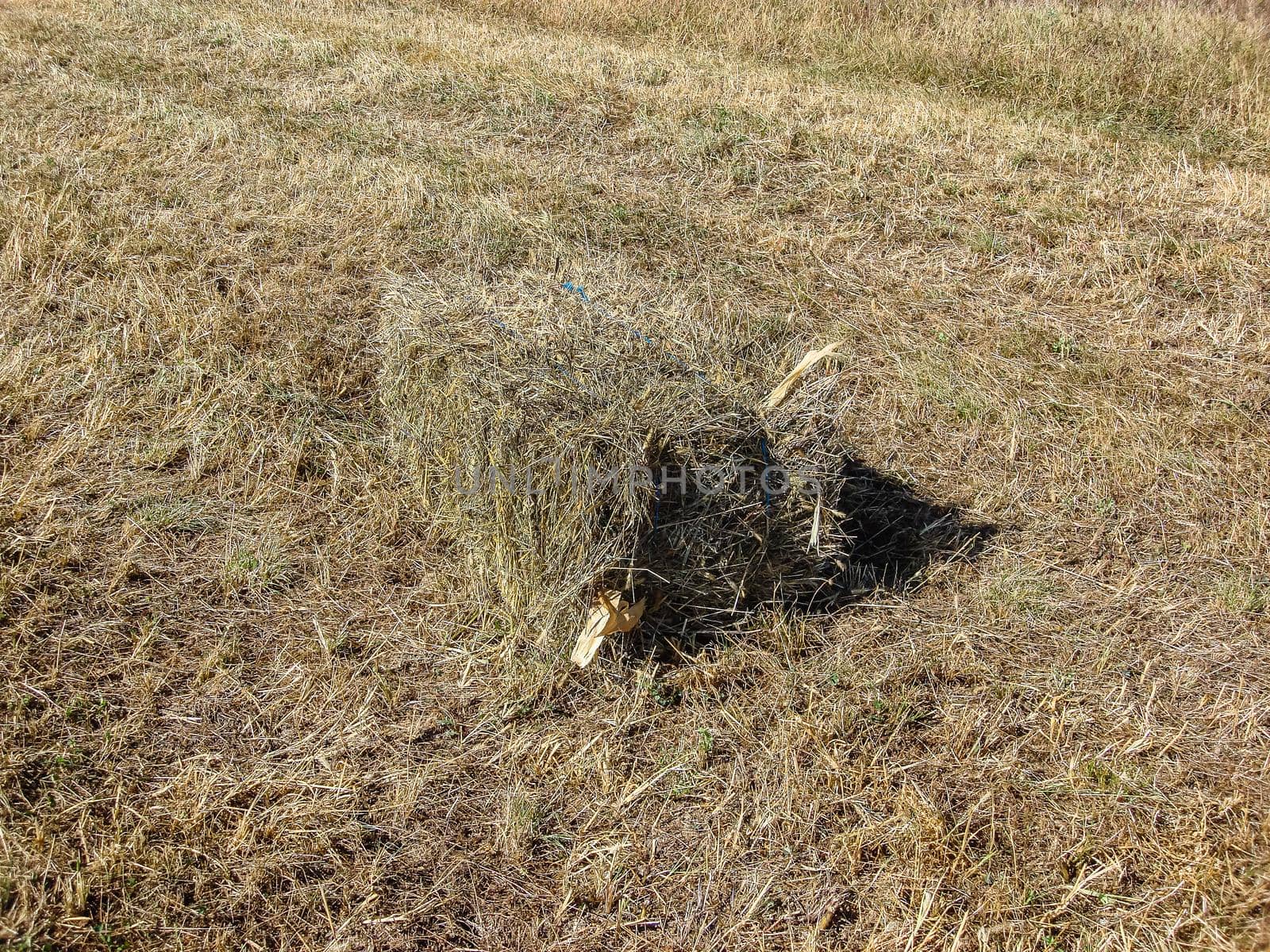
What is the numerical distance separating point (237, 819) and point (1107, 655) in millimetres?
2791

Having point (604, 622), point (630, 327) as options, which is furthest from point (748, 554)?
point (630, 327)

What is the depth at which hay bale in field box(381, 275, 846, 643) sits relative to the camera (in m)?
3.16

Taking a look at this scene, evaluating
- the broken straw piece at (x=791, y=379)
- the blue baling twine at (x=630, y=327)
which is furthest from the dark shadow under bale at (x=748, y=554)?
the blue baling twine at (x=630, y=327)

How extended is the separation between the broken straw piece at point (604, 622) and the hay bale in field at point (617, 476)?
1.6 inches

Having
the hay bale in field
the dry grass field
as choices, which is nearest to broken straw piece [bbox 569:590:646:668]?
the hay bale in field

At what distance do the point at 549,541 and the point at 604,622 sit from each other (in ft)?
1.07

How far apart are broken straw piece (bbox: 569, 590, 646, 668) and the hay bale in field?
0.04 meters

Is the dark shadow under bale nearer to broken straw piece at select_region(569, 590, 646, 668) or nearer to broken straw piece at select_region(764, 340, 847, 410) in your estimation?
broken straw piece at select_region(569, 590, 646, 668)

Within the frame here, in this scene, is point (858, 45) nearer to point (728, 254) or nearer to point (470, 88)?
point (470, 88)

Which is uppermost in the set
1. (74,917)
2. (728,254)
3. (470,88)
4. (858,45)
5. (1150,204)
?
(858,45)

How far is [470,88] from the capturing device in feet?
24.7

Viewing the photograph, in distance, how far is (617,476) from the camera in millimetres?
3104

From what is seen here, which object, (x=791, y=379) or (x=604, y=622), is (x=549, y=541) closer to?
(x=604, y=622)

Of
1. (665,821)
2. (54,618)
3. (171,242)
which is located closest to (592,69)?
(171,242)
